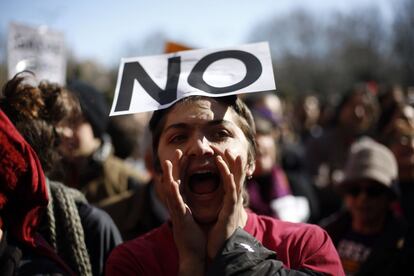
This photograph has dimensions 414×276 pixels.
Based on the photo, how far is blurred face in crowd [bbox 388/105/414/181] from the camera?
148 inches

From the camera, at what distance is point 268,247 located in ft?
6.57

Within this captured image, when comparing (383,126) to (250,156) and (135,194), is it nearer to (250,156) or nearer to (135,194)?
(135,194)

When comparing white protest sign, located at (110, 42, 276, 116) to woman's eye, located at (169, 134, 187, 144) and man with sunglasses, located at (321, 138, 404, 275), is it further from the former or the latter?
man with sunglasses, located at (321, 138, 404, 275)

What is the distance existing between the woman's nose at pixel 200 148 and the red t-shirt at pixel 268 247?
35 centimetres

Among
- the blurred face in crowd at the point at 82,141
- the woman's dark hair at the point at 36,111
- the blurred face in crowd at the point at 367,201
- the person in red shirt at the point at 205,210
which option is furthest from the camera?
the blurred face in crowd at the point at 367,201

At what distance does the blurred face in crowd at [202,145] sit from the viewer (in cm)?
197

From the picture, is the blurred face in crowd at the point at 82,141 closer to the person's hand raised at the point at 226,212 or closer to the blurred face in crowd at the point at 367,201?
the person's hand raised at the point at 226,212

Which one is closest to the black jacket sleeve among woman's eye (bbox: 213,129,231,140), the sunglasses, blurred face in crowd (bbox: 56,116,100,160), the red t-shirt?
the red t-shirt

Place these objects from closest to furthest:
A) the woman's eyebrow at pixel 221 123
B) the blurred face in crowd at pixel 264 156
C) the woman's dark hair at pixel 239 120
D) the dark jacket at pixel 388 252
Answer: the woman's eyebrow at pixel 221 123 → the woman's dark hair at pixel 239 120 → the dark jacket at pixel 388 252 → the blurred face in crowd at pixel 264 156

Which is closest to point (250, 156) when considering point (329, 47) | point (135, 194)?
point (135, 194)

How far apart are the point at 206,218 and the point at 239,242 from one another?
0.69 feet

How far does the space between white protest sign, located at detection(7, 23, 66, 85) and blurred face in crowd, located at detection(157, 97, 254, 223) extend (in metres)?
1.97

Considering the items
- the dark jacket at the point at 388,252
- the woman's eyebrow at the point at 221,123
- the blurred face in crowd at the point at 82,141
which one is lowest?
the dark jacket at the point at 388,252

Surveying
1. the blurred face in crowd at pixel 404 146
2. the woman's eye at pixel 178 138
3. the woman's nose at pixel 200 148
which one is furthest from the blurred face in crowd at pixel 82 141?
the blurred face in crowd at pixel 404 146
